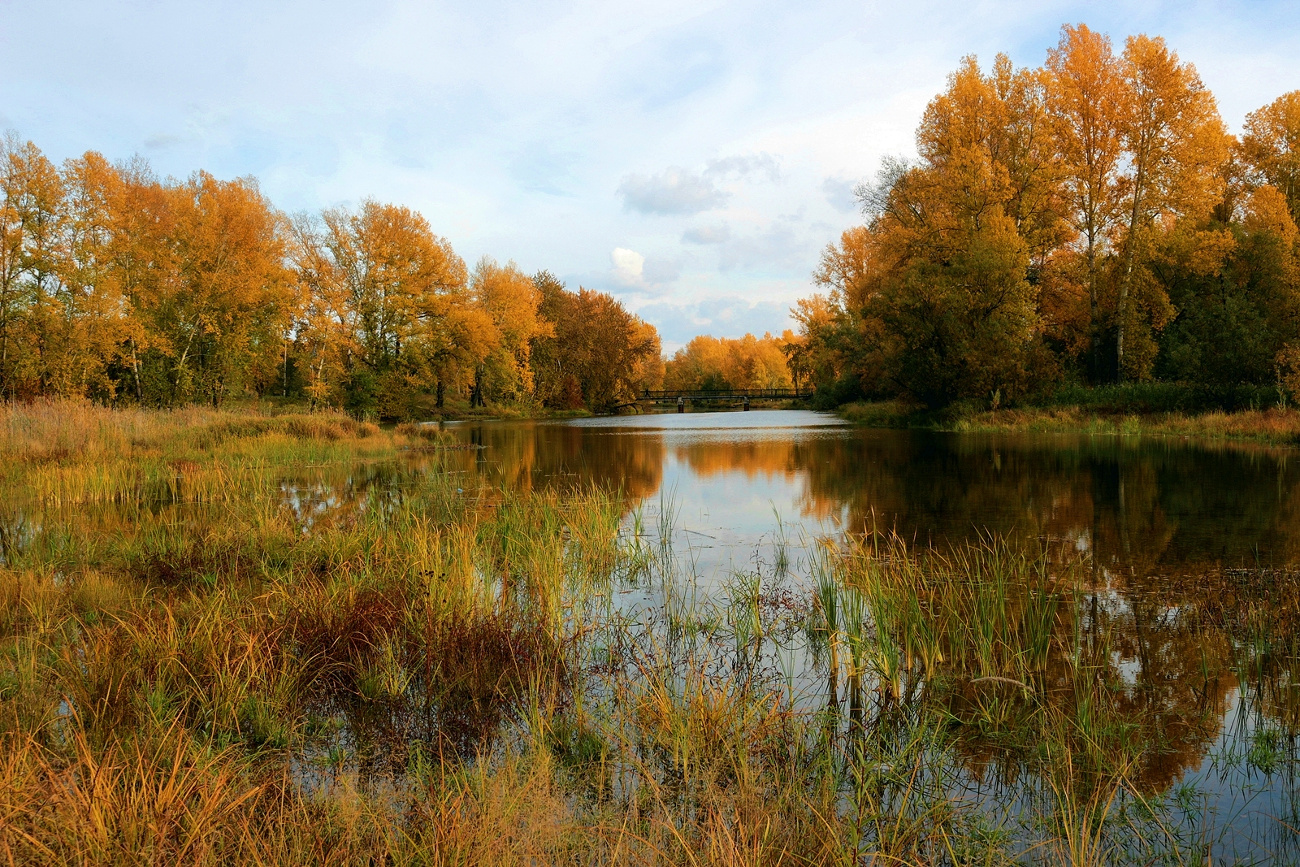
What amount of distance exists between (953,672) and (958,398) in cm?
2890

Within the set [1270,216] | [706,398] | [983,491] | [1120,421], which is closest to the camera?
[983,491]

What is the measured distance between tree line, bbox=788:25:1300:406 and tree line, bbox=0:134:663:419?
22793 mm

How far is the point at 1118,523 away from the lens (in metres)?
9.87

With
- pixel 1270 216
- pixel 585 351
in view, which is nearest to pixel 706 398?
pixel 585 351

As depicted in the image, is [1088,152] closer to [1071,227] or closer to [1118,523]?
[1071,227]

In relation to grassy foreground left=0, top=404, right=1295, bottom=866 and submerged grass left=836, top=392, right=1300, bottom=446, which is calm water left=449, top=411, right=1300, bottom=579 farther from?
grassy foreground left=0, top=404, right=1295, bottom=866

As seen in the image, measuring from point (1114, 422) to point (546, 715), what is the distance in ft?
91.6

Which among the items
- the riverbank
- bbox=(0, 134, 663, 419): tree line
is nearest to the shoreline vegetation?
the riverbank

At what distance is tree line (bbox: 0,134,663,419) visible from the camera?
2517 cm

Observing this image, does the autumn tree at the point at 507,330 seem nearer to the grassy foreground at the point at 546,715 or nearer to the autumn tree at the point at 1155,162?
the autumn tree at the point at 1155,162

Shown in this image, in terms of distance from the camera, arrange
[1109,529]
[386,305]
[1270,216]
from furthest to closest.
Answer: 1. [386,305]
2. [1270,216]
3. [1109,529]

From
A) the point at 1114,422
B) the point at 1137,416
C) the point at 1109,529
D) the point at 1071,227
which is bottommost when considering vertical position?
the point at 1109,529

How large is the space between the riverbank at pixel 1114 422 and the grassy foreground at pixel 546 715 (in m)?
19.1

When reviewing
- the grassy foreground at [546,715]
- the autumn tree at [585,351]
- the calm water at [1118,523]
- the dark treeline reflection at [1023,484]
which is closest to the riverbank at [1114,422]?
the calm water at [1118,523]
